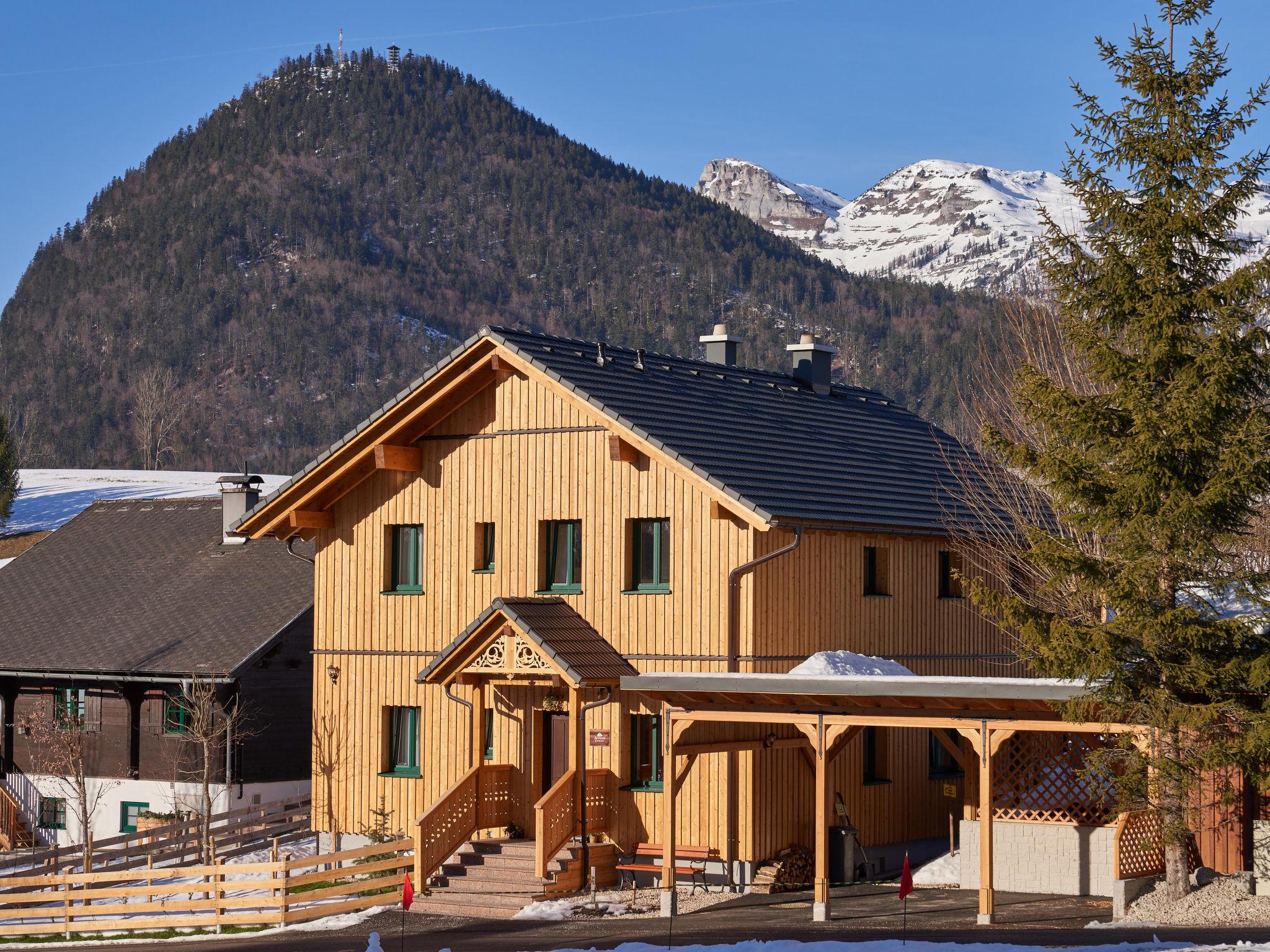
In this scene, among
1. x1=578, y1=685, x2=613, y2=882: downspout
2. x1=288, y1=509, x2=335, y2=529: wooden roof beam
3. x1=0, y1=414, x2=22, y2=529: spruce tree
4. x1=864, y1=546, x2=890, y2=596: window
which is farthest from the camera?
x1=0, y1=414, x2=22, y2=529: spruce tree

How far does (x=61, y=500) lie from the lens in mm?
96375

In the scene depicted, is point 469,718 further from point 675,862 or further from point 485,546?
point 675,862

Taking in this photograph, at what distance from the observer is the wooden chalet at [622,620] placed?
2553 cm

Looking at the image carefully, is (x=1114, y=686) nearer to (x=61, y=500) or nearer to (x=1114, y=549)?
(x=1114, y=549)

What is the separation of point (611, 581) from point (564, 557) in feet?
4.03

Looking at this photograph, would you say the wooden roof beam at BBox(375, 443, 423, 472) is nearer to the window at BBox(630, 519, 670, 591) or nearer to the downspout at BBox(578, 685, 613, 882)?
the window at BBox(630, 519, 670, 591)

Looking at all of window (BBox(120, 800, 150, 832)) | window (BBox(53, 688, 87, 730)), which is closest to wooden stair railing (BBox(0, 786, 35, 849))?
window (BBox(53, 688, 87, 730))

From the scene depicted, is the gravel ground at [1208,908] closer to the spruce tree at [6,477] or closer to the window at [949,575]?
the window at [949,575]

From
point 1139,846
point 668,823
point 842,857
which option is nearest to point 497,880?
point 668,823

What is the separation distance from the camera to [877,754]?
93.7 feet

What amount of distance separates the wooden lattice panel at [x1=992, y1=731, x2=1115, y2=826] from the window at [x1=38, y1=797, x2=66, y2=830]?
21.5m

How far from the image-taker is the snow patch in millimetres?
24281

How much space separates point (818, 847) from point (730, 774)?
3374 millimetres

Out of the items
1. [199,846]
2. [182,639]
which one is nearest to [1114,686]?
[199,846]
